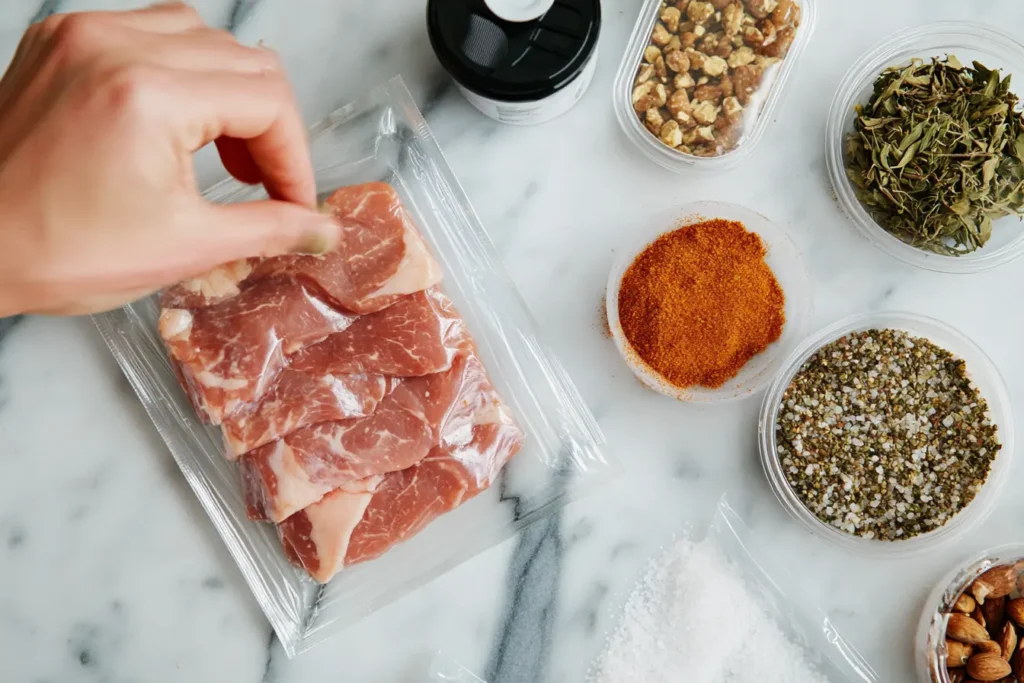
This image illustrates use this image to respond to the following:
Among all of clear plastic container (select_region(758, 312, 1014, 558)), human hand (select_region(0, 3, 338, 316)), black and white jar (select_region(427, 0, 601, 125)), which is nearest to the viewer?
human hand (select_region(0, 3, 338, 316))

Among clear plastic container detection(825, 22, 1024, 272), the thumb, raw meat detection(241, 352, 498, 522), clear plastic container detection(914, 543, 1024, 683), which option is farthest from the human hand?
clear plastic container detection(914, 543, 1024, 683)

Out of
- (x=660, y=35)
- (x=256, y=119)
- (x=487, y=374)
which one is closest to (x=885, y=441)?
(x=487, y=374)

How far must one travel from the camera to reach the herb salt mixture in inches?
54.2

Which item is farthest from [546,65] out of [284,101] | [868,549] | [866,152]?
[868,549]

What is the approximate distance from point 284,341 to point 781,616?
3.16ft

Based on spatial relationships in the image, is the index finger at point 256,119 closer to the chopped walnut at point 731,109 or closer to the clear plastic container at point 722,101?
the clear plastic container at point 722,101

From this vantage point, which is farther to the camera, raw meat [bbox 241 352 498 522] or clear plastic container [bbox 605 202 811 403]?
clear plastic container [bbox 605 202 811 403]

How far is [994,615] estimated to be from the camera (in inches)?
53.6

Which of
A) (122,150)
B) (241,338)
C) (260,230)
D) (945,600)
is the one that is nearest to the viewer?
(122,150)

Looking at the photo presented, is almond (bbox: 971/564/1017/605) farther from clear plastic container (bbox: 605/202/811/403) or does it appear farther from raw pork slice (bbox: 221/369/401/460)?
raw pork slice (bbox: 221/369/401/460)

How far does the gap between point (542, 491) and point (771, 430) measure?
406 mm

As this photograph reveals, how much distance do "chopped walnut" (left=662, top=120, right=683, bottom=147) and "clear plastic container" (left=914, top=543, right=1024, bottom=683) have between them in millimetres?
858

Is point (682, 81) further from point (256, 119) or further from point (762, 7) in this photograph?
point (256, 119)

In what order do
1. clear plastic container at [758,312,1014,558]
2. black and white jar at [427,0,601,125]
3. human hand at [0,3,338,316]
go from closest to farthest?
human hand at [0,3,338,316], black and white jar at [427,0,601,125], clear plastic container at [758,312,1014,558]
